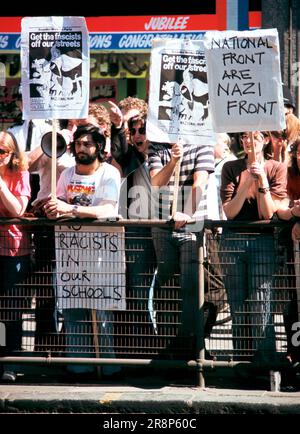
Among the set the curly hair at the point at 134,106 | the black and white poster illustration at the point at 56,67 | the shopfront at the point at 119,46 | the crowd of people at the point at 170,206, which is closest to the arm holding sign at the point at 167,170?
the crowd of people at the point at 170,206

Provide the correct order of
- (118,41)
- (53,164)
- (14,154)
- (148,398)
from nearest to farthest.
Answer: (148,398), (53,164), (14,154), (118,41)

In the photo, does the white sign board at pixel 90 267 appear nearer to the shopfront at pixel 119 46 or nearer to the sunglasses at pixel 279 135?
the sunglasses at pixel 279 135

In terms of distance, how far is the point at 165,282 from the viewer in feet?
25.2

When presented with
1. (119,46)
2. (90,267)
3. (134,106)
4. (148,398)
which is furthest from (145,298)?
(119,46)

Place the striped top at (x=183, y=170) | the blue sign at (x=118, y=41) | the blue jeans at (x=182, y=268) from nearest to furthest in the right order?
the blue jeans at (x=182, y=268)
the striped top at (x=183, y=170)
the blue sign at (x=118, y=41)

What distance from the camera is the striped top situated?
8133mm

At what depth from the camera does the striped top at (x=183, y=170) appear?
26.7 feet

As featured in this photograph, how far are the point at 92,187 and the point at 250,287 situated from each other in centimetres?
142

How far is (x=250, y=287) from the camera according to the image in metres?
7.60

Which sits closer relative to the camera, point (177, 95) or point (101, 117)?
point (177, 95)

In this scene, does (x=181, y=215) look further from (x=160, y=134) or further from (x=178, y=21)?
(x=178, y=21)

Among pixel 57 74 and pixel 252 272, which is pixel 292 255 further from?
pixel 57 74

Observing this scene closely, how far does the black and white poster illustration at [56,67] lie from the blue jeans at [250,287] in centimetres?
152

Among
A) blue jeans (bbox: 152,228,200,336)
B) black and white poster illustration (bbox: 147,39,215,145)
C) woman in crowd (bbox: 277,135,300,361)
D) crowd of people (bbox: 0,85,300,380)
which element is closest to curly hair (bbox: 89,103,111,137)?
crowd of people (bbox: 0,85,300,380)
